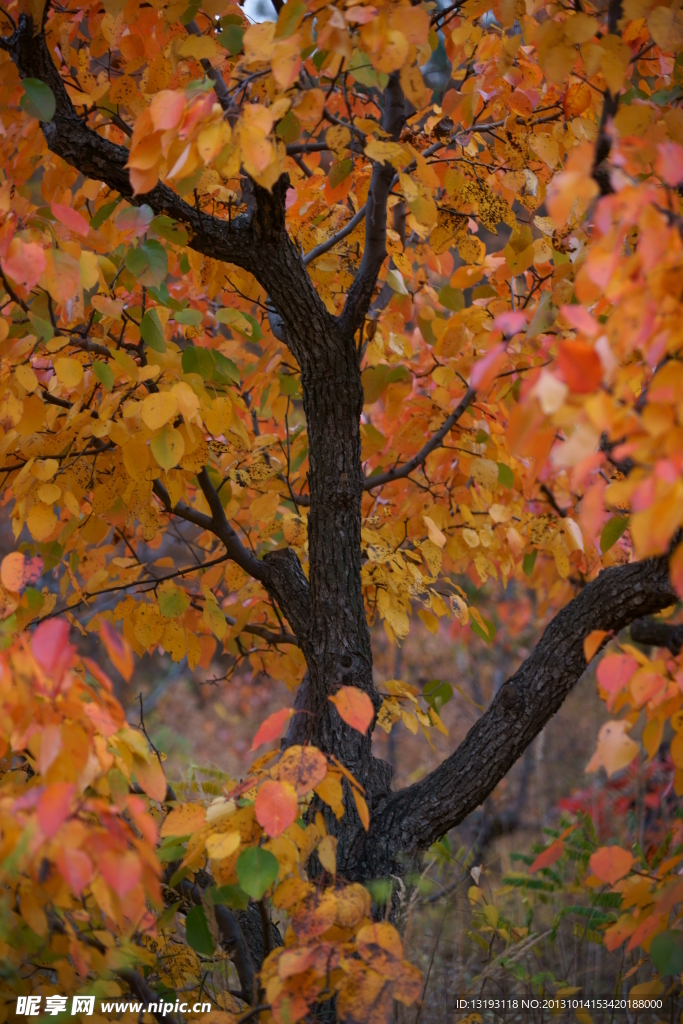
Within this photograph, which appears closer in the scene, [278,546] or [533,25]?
[533,25]

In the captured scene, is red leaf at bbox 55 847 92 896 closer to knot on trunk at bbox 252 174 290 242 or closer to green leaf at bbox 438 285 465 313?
knot on trunk at bbox 252 174 290 242

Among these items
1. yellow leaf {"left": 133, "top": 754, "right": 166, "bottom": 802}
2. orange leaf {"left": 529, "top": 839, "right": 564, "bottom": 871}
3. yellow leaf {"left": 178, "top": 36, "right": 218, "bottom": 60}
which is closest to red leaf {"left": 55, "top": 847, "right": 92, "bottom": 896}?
yellow leaf {"left": 133, "top": 754, "right": 166, "bottom": 802}

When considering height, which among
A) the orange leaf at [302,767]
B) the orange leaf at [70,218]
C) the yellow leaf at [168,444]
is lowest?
the orange leaf at [302,767]

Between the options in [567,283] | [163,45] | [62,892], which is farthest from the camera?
[163,45]

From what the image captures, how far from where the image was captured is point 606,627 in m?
1.70

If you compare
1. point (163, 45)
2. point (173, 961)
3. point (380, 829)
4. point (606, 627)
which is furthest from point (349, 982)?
point (163, 45)

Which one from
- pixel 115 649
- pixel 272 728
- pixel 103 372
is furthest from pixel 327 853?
pixel 103 372

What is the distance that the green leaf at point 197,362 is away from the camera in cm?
156

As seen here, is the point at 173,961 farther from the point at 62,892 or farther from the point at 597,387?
the point at 597,387

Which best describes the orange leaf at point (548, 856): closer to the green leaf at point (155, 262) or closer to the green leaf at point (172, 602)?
the green leaf at point (172, 602)

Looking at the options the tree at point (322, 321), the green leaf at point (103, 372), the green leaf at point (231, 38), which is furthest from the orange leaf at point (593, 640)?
the green leaf at point (231, 38)

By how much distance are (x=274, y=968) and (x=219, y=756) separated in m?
5.26

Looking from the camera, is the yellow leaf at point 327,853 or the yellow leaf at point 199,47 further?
the yellow leaf at point 199,47

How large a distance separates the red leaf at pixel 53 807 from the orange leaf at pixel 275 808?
0.30 meters
